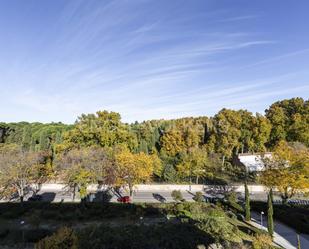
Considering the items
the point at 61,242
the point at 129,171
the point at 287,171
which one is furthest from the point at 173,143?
the point at 61,242

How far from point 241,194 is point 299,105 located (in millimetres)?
33119

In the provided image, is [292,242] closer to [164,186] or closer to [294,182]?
[294,182]

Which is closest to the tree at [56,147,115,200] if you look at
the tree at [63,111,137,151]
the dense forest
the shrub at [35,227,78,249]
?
the dense forest

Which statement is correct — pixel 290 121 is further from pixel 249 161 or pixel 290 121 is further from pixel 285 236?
pixel 285 236

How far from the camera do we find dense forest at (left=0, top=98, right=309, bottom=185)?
47250 mm

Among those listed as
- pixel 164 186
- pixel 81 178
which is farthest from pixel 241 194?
pixel 81 178

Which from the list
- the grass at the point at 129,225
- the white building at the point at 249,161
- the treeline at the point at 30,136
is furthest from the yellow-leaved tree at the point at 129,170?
the treeline at the point at 30,136

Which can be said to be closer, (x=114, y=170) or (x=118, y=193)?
(x=114, y=170)

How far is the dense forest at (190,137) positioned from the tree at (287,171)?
13.2 metres

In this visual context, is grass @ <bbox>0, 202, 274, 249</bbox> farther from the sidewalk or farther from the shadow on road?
the shadow on road

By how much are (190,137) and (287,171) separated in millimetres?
25291

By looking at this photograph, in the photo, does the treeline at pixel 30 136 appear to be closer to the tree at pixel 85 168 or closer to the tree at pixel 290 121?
the tree at pixel 85 168

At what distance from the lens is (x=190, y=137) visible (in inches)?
2211

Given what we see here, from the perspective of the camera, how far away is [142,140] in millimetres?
61031
